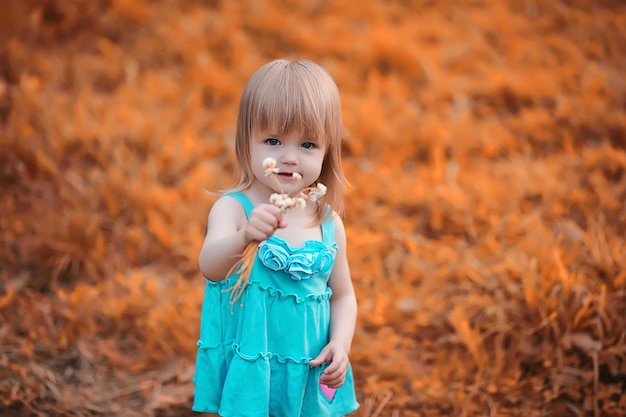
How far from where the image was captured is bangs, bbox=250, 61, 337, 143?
1.81 metres

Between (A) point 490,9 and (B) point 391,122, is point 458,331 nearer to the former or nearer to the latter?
(B) point 391,122

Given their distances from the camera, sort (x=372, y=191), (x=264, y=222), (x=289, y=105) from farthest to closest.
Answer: (x=372, y=191) → (x=289, y=105) → (x=264, y=222)

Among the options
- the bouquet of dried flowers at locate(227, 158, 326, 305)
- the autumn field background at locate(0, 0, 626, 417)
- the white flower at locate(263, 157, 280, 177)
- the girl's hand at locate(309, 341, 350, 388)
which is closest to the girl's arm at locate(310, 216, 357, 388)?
the girl's hand at locate(309, 341, 350, 388)

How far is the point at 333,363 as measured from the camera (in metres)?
1.86

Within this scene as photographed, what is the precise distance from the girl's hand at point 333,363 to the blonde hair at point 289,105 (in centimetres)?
50

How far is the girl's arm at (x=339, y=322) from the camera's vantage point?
186cm

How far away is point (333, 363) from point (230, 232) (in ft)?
1.43

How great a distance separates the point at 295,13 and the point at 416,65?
1.12 metres

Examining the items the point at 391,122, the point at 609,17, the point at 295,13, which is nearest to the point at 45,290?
the point at 391,122

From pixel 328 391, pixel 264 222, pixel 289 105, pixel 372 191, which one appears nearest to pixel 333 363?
pixel 328 391

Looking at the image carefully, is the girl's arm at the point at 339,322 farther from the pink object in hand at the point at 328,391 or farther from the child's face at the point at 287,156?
the child's face at the point at 287,156

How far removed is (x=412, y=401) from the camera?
279 centimetres

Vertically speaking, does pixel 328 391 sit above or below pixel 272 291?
below

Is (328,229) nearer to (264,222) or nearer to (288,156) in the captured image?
(288,156)
